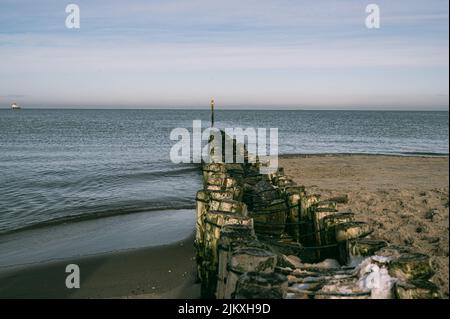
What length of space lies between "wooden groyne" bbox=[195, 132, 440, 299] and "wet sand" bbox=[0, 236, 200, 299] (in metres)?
1.04

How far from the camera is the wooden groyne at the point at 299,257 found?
3.34 metres

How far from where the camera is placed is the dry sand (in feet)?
22.6

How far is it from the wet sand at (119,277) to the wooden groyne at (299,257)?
1.04m

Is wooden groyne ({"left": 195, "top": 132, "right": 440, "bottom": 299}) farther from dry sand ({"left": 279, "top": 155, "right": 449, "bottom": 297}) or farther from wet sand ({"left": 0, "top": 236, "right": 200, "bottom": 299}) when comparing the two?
dry sand ({"left": 279, "top": 155, "right": 449, "bottom": 297})

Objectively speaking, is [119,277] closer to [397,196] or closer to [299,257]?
[299,257]

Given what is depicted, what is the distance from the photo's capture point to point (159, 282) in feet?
23.5

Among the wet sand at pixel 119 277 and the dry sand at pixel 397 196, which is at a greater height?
the dry sand at pixel 397 196

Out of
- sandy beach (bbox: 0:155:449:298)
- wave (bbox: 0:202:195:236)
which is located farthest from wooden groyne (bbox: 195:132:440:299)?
wave (bbox: 0:202:195:236)

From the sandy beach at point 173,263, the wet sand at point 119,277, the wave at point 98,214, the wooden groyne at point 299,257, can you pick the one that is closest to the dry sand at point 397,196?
the sandy beach at point 173,263

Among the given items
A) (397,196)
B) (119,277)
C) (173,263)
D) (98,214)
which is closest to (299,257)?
(173,263)

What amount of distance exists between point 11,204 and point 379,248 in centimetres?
1319

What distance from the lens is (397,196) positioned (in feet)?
36.4

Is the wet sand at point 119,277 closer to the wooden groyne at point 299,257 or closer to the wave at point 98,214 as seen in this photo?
the wooden groyne at point 299,257
